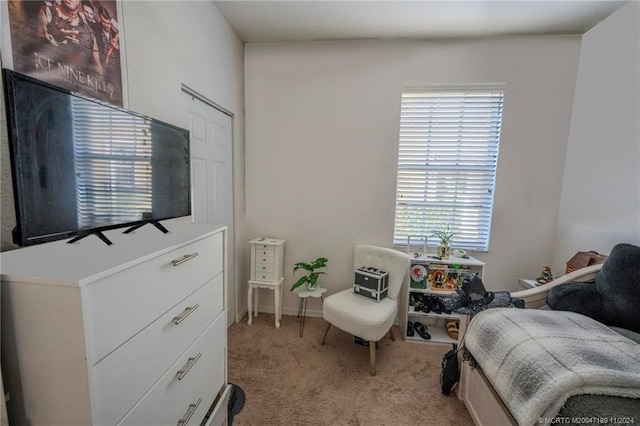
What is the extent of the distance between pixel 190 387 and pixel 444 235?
2.16 m

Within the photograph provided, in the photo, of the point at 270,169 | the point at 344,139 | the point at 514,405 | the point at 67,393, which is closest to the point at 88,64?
the point at 67,393

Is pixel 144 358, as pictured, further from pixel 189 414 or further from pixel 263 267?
pixel 263 267

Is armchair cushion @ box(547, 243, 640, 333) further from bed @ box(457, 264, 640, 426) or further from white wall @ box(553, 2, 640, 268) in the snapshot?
white wall @ box(553, 2, 640, 268)

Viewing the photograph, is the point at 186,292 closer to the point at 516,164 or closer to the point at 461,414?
the point at 461,414

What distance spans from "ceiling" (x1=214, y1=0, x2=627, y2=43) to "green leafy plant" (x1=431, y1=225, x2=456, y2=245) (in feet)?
5.47

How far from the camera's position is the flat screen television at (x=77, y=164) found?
0.64 metres

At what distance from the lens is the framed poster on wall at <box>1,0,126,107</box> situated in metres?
0.79

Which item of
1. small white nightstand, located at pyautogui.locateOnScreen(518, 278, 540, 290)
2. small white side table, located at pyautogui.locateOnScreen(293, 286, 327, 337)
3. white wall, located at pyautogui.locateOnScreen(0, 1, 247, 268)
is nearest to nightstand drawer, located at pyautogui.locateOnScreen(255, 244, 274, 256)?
small white side table, located at pyautogui.locateOnScreen(293, 286, 327, 337)

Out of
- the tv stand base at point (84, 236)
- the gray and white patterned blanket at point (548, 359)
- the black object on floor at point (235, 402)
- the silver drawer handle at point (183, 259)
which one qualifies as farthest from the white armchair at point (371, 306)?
the tv stand base at point (84, 236)

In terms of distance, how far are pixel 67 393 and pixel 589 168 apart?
10.2 feet

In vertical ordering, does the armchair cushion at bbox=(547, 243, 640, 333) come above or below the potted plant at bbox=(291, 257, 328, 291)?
above

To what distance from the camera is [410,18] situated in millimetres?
1929

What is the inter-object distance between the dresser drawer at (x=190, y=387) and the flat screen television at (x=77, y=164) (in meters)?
0.55

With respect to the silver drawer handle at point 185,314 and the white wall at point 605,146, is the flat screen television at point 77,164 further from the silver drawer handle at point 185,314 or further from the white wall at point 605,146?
the white wall at point 605,146
